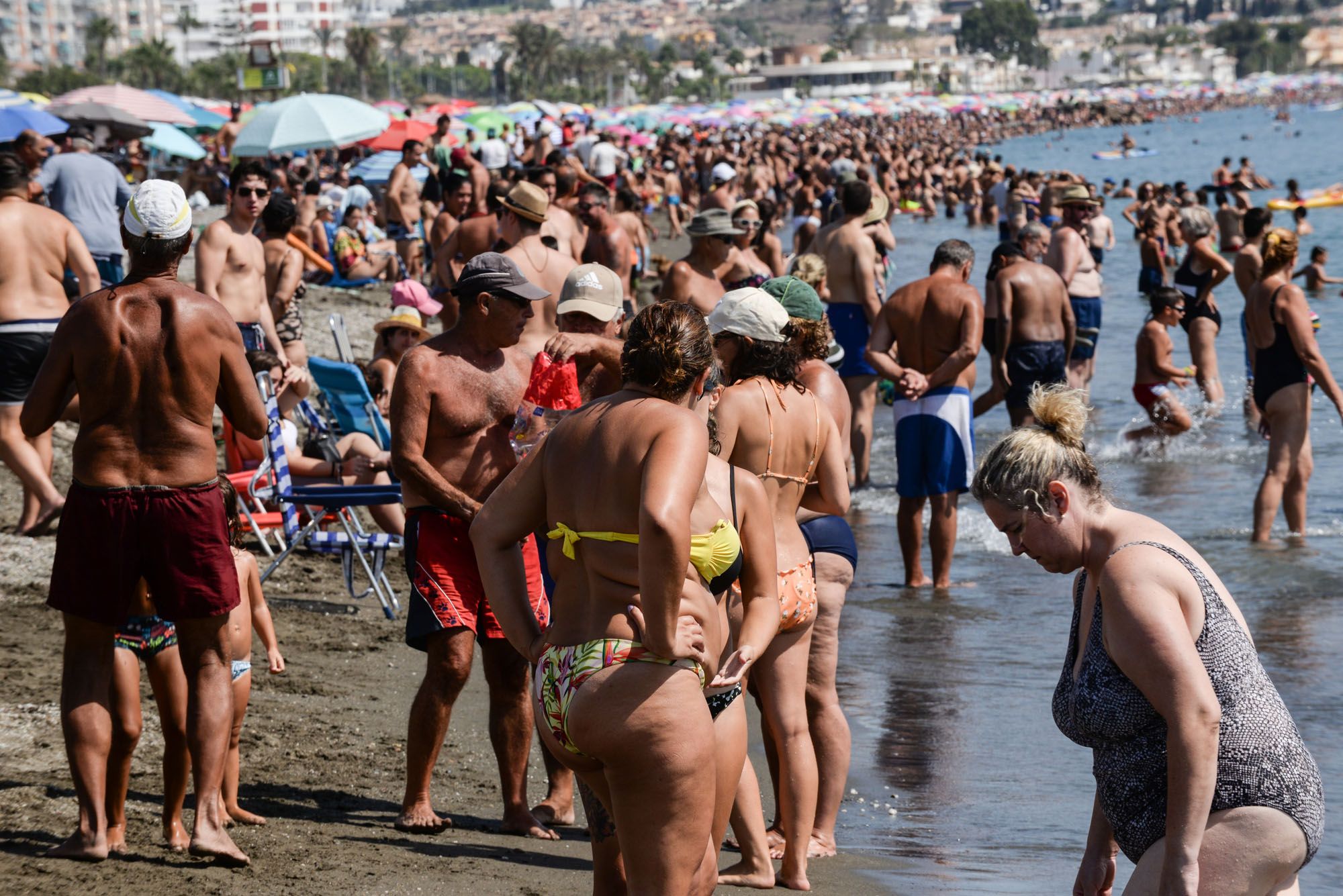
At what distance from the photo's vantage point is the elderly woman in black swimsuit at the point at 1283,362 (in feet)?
24.9

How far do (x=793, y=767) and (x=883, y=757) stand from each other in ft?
5.22

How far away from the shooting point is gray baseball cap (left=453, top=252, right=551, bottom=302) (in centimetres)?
443

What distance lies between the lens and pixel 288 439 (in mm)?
8211

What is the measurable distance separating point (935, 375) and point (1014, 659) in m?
1.42

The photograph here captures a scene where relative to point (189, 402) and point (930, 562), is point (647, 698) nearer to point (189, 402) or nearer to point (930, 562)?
point (189, 402)

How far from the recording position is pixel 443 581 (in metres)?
4.42

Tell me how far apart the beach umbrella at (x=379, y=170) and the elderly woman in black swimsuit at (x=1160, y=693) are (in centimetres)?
2184

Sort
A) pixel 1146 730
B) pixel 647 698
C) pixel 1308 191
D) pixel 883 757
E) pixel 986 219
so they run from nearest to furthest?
pixel 1146 730 < pixel 647 698 < pixel 883 757 < pixel 986 219 < pixel 1308 191

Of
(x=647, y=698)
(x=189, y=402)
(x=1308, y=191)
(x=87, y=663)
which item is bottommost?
(x=1308, y=191)

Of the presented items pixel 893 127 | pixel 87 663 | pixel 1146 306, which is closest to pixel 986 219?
pixel 1146 306

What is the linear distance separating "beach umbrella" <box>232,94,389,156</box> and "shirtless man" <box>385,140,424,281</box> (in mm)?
1789

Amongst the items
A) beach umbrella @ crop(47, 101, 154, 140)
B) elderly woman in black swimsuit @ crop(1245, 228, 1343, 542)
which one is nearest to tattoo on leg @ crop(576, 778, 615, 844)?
elderly woman in black swimsuit @ crop(1245, 228, 1343, 542)

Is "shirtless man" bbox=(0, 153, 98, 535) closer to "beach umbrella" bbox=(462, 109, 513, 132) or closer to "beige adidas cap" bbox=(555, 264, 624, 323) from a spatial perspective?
"beige adidas cap" bbox=(555, 264, 624, 323)

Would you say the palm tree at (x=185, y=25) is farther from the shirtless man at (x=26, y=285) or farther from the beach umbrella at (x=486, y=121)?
the shirtless man at (x=26, y=285)
